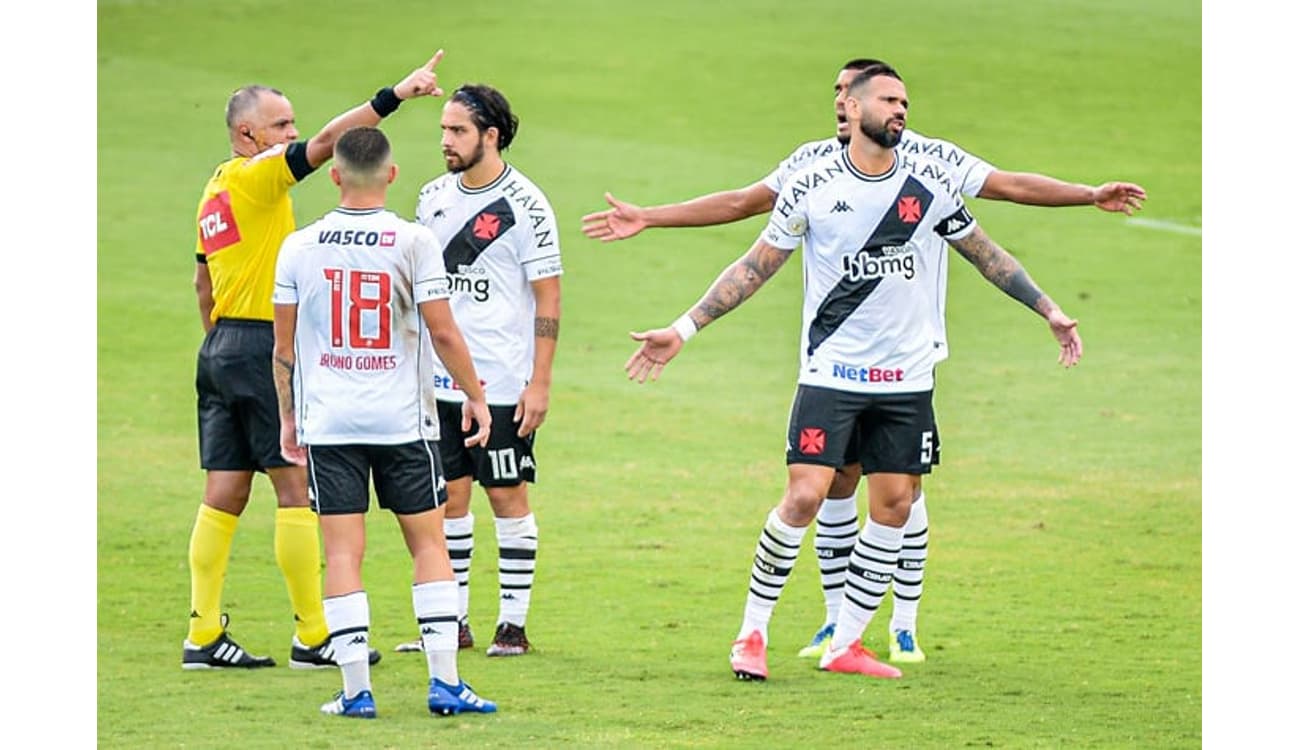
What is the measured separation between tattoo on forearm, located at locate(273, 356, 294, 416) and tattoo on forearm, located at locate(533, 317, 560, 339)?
1268 millimetres

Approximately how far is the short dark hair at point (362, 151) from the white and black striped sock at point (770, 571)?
83.0 inches

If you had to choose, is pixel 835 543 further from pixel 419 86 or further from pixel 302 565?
pixel 419 86

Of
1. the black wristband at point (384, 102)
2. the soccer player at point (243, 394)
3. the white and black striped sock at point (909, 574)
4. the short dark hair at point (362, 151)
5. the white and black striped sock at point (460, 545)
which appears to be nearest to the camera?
the short dark hair at point (362, 151)

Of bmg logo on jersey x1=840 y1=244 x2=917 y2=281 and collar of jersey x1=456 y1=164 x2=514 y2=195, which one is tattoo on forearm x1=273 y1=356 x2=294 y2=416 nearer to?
collar of jersey x1=456 y1=164 x2=514 y2=195

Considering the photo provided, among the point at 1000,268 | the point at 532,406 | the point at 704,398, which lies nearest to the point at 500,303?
the point at 532,406

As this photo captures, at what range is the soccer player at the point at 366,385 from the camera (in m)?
7.27

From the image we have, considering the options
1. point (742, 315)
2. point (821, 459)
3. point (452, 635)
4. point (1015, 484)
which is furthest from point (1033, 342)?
point (452, 635)

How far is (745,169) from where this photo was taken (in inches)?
926

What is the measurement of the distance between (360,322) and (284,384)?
407 millimetres

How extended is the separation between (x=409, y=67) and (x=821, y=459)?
770 inches

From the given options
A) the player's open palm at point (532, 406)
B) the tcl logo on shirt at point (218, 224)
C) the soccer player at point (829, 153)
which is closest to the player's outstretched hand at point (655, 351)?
the soccer player at point (829, 153)

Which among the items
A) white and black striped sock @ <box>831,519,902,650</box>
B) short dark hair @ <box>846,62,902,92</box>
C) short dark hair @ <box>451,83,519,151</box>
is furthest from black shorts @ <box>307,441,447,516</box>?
short dark hair @ <box>846,62,902,92</box>

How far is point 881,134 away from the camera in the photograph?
8.04 meters

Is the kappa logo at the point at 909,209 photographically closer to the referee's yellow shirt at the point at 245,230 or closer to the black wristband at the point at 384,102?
the black wristband at the point at 384,102
